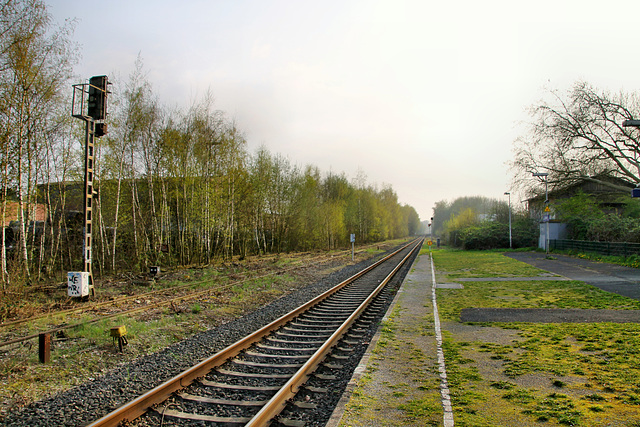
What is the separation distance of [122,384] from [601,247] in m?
29.4

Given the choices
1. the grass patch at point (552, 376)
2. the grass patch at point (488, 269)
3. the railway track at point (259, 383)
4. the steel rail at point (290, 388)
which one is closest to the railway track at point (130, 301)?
the railway track at point (259, 383)

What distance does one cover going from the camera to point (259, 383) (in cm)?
532

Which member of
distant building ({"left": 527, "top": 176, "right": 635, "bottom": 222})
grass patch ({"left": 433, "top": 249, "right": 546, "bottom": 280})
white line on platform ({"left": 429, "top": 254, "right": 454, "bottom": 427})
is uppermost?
distant building ({"left": 527, "top": 176, "right": 635, "bottom": 222})

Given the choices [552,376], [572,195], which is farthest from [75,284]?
[572,195]

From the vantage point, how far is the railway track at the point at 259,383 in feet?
14.1

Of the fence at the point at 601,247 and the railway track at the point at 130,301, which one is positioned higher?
the fence at the point at 601,247

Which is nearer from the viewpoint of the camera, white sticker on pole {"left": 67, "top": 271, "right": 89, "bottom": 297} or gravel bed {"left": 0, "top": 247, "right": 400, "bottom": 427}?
gravel bed {"left": 0, "top": 247, "right": 400, "bottom": 427}

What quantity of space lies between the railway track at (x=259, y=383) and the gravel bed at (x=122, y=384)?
0.50 m

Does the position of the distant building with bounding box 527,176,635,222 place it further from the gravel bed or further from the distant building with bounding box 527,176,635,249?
the gravel bed

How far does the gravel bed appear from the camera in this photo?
174 inches

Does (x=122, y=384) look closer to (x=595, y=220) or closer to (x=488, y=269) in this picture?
(x=488, y=269)

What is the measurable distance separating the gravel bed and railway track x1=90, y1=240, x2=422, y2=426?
50 cm

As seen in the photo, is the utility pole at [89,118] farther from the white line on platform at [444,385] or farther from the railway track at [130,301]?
the white line on platform at [444,385]

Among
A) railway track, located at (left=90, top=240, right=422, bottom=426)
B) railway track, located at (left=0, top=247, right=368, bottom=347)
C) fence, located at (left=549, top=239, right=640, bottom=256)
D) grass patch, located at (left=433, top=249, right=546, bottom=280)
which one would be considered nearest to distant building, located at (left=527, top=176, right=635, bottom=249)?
fence, located at (left=549, top=239, right=640, bottom=256)
